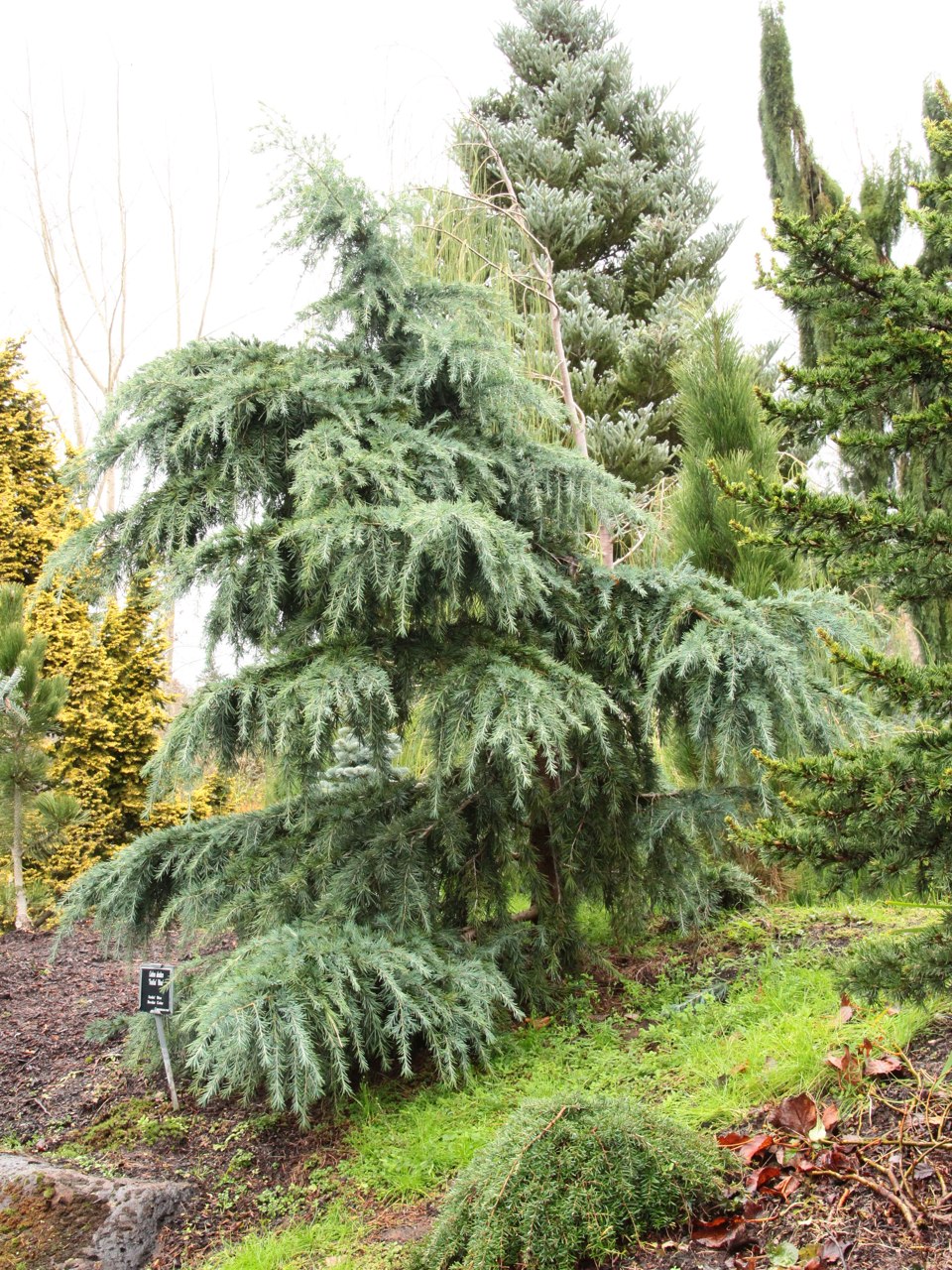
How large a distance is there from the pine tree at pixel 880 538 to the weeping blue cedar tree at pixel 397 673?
1182mm

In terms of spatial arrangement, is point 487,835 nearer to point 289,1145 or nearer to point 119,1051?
point 289,1145

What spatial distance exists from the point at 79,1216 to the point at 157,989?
767 mm

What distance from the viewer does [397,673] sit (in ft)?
11.3

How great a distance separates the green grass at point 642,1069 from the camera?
2578 millimetres

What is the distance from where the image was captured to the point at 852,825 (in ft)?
5.71

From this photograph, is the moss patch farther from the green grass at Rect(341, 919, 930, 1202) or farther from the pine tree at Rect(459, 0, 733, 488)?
the pine tree at Rect(459, 0, 733, 488)

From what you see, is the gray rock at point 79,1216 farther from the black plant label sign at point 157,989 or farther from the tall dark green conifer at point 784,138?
the tall dark green conifer at point 784,138

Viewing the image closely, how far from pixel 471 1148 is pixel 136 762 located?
15.8 feet

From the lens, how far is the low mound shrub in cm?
199

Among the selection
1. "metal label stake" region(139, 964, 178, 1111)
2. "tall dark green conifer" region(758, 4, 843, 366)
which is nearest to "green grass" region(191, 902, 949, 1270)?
"metal label stake" region(139, 964, 178, 1111)

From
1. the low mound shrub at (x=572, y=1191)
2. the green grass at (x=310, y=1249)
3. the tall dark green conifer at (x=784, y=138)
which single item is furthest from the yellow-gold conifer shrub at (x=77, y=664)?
the tall dark green conifer at (x=784, y=138)

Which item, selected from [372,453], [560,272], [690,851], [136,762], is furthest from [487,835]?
[560,272]

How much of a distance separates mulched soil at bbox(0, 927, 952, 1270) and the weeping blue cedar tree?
A: 24 centimetres

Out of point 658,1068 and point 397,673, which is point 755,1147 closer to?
point 658,1068
